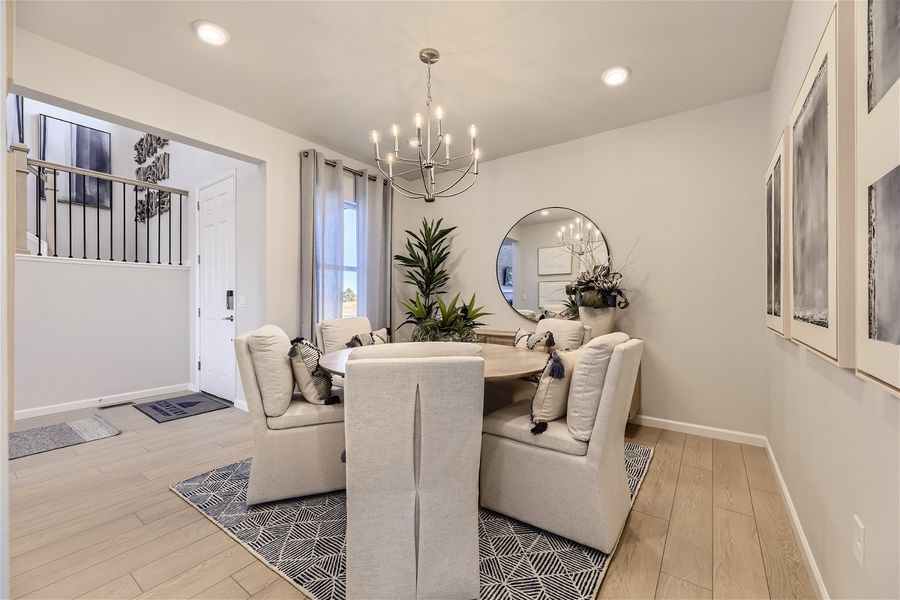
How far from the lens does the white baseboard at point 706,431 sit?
2.91 metres

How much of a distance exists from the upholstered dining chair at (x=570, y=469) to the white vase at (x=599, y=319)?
1421 millimetres

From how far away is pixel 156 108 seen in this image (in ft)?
9.05

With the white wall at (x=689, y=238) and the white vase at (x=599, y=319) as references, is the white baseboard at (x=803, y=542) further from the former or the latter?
the white vase at (x=599, y=319)

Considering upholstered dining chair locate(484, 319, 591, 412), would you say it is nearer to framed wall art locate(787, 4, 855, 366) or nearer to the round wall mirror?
the round wall mirror

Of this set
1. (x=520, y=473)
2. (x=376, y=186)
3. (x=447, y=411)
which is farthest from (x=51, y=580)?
(x=376, y=186)

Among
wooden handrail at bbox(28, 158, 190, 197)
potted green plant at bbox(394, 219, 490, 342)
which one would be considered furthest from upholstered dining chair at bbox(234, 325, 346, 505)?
wooden handrail at bbox(28, 158, 190, 197)

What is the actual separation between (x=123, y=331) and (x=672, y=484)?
5.22m

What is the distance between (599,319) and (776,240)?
1.28 metres

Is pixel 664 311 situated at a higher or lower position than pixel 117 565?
higher

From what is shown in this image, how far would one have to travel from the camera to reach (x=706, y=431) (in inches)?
122

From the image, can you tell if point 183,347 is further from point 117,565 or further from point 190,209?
point 117,565

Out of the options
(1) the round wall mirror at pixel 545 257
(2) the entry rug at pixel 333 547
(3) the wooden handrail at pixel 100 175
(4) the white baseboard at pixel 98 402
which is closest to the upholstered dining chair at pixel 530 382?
(1) the round wall mirror at pixel 545 257

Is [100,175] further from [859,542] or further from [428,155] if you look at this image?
[859,542]

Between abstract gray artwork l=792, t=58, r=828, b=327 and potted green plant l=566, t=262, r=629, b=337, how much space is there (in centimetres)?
149
